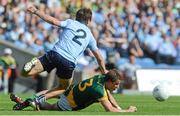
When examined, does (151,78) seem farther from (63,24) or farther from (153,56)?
(63,24)

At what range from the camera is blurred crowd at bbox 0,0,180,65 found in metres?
28.7

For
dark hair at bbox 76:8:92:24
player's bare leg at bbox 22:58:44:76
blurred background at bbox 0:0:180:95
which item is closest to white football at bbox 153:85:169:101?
dark hair at bbox 76:8:92:24

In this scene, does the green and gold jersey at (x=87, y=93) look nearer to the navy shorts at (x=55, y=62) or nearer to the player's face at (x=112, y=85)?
the player's face at (x=112, y=85)

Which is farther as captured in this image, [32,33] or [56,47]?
[32,33]

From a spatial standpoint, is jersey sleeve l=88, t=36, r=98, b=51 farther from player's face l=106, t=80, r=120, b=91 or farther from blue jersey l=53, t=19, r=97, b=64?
player's face l=106, t=80, r=120, b=91

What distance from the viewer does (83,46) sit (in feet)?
50.4

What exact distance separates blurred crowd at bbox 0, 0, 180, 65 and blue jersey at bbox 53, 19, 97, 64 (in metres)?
12.3

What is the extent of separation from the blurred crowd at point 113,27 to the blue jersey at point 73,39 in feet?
40.3

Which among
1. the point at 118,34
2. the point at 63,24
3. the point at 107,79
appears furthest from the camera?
the point at 118,34

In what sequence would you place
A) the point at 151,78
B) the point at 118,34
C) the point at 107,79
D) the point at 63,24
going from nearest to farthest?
the point at 107,79 < the point at 63,24 < the point at 151,78 < the point at 118,34

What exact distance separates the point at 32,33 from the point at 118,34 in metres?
3.91

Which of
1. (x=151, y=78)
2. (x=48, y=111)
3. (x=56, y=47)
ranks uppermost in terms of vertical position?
(x=56, y=47)

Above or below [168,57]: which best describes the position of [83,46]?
above

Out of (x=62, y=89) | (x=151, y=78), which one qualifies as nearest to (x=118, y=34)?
(x=151, y=78)
